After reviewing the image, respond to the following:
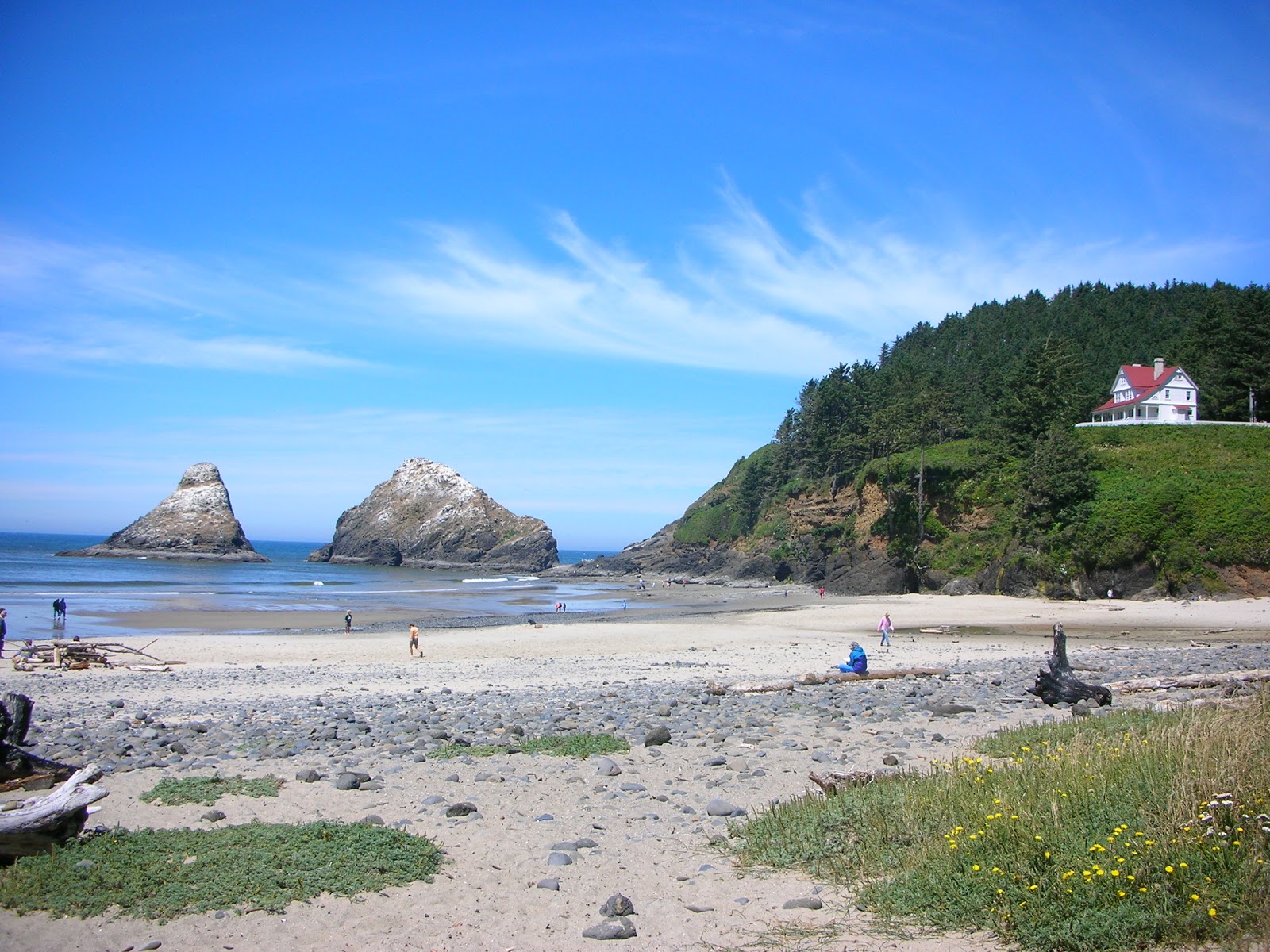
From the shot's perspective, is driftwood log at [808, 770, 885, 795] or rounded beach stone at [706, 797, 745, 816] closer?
driftwood log at [808, 770, 885, 795]

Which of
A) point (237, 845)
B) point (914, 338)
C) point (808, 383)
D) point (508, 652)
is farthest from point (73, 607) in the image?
point (914, 338)

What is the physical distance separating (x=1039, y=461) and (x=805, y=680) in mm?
39051

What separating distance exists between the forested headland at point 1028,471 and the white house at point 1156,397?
1.99 meters

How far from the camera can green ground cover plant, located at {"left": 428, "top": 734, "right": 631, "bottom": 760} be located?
10.9 m

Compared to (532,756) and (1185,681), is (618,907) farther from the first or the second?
(1185,681)

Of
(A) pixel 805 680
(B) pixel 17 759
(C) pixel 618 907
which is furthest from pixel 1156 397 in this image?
(B) pixel 17 759

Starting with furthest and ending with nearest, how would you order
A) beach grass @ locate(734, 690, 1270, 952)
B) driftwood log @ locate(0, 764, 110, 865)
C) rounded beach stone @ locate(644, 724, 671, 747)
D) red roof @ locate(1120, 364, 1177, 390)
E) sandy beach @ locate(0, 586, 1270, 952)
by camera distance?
red roof @ locate(1120, 364, 1177, 390) → rounded beach stone @ locate(644, 724, 671, 747) → driftwood log @ locate(0, 764, 110, 865) → sandy beach @ locate(0, 586, 1270, 952) → beach grass @ locate(734, 690, 1270, 952)

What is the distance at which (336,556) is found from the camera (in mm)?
131125

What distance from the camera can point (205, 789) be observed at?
346 inches

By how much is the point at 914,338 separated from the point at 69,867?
120465mm

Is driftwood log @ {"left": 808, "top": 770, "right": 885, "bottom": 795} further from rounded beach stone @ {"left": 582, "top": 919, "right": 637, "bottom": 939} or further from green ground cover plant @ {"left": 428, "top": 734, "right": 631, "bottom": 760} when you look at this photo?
green ground cover plant @ {"left": 428, "top": 734, "right": 631, "bottom": 760}

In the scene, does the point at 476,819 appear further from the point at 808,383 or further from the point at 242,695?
the point at 808,383

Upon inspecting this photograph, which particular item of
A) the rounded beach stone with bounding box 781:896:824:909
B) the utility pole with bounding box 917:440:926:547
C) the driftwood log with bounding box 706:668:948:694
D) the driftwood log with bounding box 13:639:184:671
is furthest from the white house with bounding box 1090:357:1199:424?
the rounded beach stone with bounding box 781:896:824:909

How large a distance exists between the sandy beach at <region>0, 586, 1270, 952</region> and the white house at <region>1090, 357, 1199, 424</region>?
123ft
